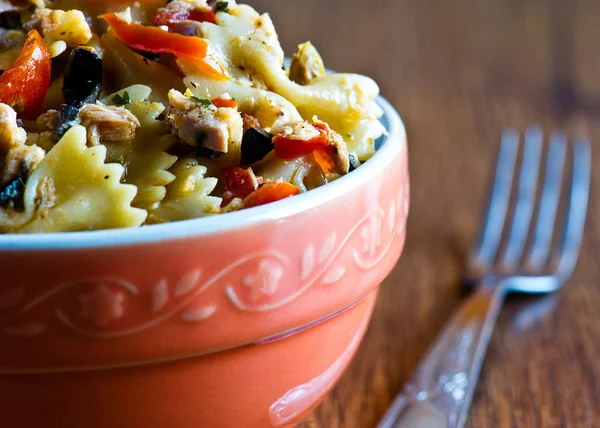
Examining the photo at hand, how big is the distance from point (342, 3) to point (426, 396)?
11.6 feet

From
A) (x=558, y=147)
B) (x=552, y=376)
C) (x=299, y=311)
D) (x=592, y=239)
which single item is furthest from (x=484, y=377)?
(x=558, y=147)

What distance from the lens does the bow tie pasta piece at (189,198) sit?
1150 mm

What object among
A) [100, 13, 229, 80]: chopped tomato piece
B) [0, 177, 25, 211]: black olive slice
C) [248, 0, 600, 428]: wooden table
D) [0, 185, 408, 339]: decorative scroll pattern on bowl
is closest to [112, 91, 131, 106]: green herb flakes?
[100, 13, 229, 80]: chopped tomato piece

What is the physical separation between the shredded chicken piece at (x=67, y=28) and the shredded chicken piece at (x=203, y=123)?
20 centimetres

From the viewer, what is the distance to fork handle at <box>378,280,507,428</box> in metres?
1.60

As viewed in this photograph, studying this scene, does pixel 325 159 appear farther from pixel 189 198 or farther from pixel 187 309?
pixel 187 309

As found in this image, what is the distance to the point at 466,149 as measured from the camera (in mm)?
3518

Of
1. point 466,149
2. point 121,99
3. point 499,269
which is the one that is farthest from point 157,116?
point 466,149

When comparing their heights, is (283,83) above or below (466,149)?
above

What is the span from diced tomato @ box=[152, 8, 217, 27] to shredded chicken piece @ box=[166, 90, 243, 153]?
226 mm

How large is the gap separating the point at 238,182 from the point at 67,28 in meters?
0.37

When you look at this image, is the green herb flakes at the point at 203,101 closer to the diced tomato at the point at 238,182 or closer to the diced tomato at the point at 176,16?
the diced tomato at the point at 238,182

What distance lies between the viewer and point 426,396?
168 centimetres

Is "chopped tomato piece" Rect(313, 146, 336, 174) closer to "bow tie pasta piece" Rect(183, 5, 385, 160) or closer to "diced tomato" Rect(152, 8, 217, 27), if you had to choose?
"bow tie pasta piece" Rect(183, 5, 385, 160)
